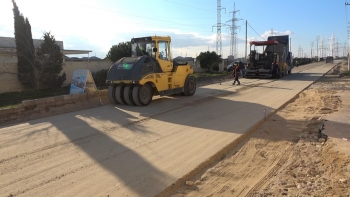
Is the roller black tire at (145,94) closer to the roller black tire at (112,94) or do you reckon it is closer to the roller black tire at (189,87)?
the roller black tire at (112,94)

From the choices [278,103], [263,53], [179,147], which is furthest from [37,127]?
[263,53]

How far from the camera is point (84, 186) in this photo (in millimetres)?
4500

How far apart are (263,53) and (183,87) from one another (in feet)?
49.7

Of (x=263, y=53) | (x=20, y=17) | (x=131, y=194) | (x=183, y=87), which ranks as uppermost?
(x=20, y=17)

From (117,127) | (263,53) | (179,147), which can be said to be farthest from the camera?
(263,53)

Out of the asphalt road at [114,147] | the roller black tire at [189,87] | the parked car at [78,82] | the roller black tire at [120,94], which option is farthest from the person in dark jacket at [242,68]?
the roller black tire at [120,94]

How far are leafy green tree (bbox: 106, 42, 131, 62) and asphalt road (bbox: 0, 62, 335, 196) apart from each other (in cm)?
1712

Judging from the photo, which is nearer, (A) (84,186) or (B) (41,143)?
(A) (84,186)

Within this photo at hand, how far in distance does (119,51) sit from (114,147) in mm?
22210

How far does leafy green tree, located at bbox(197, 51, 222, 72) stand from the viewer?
125 feet

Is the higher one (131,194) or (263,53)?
(263,53)

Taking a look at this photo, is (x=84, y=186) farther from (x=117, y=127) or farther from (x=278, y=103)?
(x=278, y=103)

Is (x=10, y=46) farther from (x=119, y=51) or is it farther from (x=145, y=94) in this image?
(x=145, y=94)

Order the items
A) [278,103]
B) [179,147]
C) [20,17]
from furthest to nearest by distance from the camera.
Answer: [20,17] < [278,103] < [179,147]
